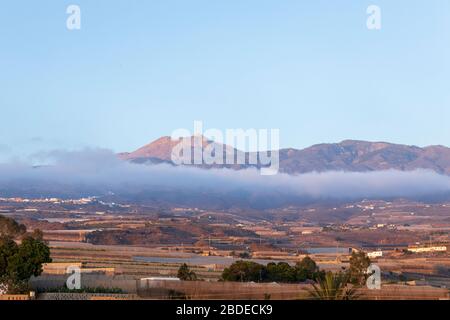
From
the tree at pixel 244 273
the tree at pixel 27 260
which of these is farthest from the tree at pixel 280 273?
the tree at pixel 27 260

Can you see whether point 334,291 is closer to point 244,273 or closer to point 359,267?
point 359,267

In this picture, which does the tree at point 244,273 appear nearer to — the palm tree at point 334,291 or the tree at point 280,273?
the tree at point 280,273

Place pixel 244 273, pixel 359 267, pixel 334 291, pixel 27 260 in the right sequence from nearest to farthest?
1. pixel 334 291
2. pixel 27 260
3. pixel 359 267
4. pixel 244 273

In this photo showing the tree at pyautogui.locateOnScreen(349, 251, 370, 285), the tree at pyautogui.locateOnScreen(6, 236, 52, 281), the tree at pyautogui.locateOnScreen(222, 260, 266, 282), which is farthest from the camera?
the tree at pyautogui.locateOnScreen(222, 260, 266, 282)

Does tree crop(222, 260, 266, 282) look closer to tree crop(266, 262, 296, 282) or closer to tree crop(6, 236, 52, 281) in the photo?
tree crop(266, 262, 296, 282)

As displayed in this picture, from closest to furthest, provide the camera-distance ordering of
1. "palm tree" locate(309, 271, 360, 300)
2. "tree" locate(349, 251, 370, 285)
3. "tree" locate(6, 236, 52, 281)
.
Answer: "palm tree" locate(309, 271, 360, 300) < "tree" locate(6, 236, 52, 281) < "tree" locate(349, 251, 370, 285)

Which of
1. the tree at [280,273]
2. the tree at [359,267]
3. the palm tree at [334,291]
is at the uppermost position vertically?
the palm tree at [334,291]

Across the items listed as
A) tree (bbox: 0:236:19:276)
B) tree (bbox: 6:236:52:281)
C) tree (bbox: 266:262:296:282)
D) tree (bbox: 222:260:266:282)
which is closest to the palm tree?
tree (bbox: 6:236:52:281)

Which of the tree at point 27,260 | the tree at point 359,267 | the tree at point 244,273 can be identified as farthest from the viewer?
the tree at point 244,273

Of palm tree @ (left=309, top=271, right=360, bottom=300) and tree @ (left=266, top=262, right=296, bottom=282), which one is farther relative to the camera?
tree @ (left=266, top=262, right=296, bottom=282)

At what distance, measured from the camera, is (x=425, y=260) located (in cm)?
9981

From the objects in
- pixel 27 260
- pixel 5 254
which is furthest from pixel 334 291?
pixel 5 254
